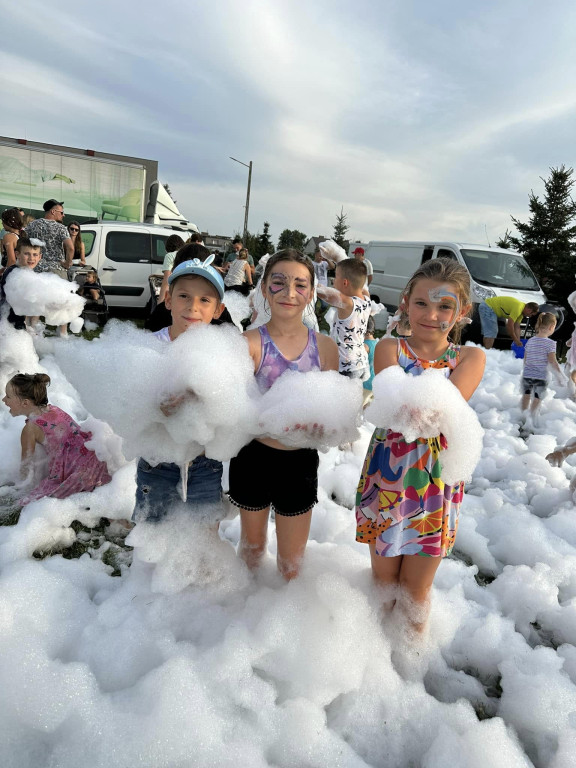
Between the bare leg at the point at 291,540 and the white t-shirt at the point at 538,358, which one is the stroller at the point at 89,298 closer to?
the white t-shirt at the point at 538,358

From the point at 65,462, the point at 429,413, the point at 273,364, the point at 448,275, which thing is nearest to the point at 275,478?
the point at 273,364

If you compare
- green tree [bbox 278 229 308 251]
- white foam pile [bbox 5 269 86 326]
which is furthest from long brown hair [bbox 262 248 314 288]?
green tree [bbox 278 229 308 251]

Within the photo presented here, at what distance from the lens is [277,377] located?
6.52ft

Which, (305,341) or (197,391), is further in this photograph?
(305,341)

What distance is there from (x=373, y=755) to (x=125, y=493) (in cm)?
204

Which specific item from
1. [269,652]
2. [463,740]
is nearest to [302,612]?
[269,652]

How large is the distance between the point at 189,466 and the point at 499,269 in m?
9.64

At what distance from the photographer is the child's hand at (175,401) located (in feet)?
5.55

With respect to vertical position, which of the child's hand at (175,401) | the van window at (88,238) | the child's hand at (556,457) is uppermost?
the van window at (88,238)

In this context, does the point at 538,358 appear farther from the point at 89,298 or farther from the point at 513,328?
the point at 89,298

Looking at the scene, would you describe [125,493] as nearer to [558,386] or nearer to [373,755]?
[373,755]

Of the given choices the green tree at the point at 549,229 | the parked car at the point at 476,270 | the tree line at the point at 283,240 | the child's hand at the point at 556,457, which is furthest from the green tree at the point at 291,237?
the child's hand at the point at 556,457

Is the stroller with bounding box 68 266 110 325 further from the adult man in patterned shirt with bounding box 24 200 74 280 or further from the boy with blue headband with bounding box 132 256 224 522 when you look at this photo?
the boy with blue headband with bounding box 132 256 224 522

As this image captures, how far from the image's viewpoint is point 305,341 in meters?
2.06
